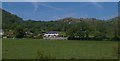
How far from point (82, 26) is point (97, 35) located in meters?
6.37

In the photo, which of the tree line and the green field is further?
the green field

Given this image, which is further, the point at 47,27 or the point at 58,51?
the point at 47,27

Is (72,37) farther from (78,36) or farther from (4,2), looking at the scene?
(4,2)

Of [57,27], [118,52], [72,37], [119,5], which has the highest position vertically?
[119,5]

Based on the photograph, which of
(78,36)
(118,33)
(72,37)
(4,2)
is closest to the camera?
(4,2)

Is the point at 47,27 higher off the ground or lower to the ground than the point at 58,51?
higher

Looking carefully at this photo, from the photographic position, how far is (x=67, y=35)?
35.8 meters

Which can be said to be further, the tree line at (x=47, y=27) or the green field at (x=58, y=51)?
the green field at (x=58, y=51)

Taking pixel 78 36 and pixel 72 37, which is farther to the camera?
pixel 72 37

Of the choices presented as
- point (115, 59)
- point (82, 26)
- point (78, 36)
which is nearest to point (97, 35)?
point (78, 36)

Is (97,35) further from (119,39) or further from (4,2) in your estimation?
(4,2)

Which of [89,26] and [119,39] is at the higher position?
[119,39]

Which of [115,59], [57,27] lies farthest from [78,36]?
[115,59]

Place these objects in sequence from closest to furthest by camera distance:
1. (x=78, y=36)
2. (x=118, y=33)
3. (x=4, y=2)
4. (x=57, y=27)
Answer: (x=4, y=2), (x=118, y=33), (x=57, y=27), (x=78, y=36)
